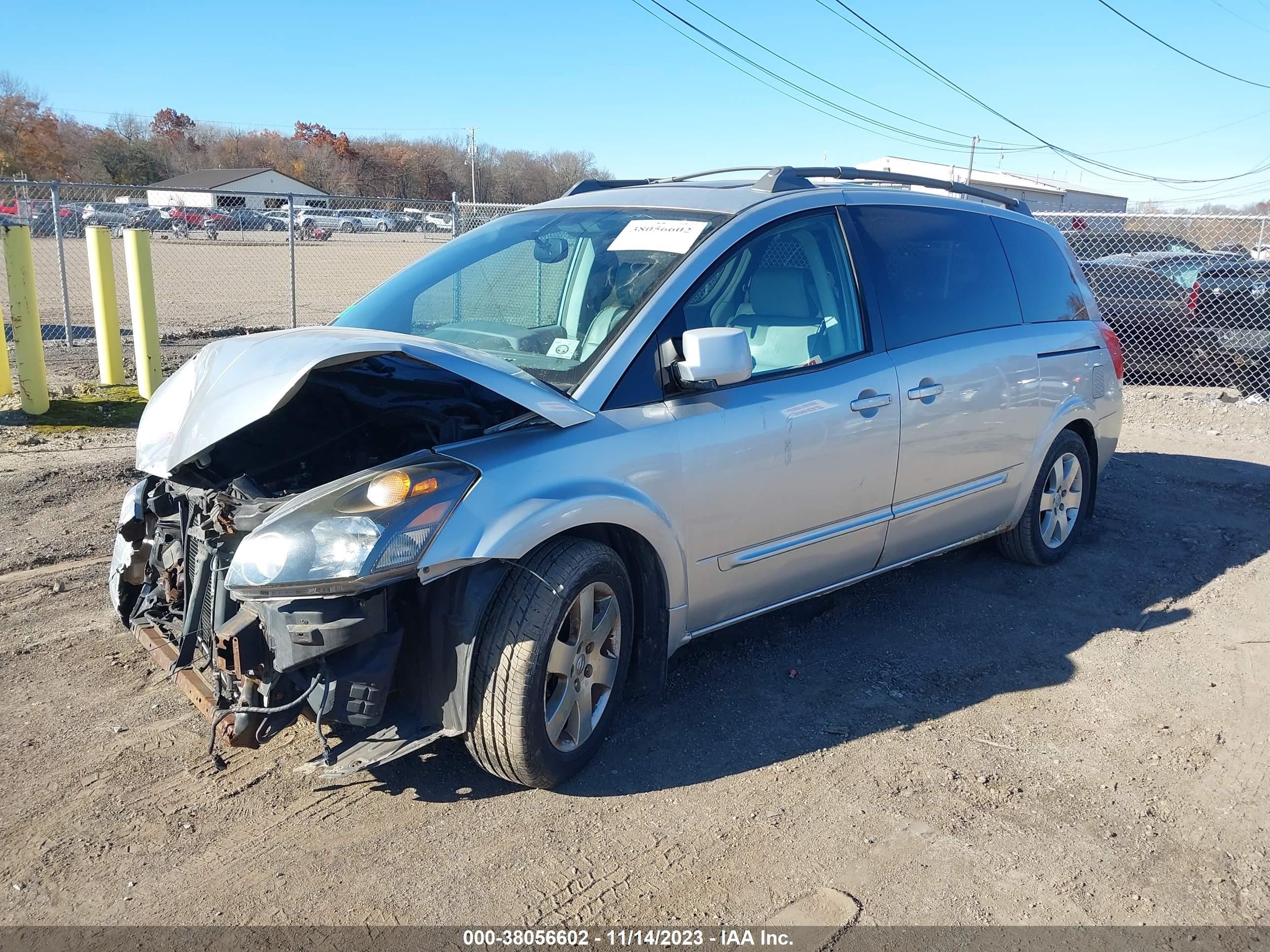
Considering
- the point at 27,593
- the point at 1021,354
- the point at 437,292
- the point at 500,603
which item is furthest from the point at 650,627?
the point at 27,593

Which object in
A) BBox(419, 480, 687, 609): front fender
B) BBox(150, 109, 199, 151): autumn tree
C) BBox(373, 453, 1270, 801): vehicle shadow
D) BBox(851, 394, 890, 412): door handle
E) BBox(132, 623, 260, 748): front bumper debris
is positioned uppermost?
BBox(150, 109, 199, 151): autumn tree

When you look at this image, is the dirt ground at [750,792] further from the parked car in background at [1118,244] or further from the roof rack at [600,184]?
the parked car in background at [1118,244]

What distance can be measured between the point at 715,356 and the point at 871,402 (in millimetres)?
1014

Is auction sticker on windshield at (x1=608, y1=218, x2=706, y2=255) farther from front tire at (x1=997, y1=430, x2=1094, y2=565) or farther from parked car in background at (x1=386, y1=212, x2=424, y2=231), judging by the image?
parked car in background at (x1=386, y1=212, x2=424, y2=231)

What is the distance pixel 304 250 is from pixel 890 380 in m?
29.1

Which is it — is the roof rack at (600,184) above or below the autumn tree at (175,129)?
below

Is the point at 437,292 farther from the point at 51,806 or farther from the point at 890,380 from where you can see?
the point at 51,806

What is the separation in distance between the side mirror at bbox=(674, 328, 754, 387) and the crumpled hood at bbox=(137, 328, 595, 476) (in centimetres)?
40

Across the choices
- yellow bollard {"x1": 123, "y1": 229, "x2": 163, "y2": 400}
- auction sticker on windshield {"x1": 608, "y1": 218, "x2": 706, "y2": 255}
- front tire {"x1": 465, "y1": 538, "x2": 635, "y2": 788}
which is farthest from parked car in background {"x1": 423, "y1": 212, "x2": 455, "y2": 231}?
front tire {"x1": 465, "y1": 538, "x2": 635, "y2": 788}

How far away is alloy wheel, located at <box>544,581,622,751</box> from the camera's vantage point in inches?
125

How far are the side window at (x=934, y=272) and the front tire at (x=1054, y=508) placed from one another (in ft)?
2.84

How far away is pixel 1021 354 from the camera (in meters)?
4.95

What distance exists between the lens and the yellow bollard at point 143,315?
30.6 ft

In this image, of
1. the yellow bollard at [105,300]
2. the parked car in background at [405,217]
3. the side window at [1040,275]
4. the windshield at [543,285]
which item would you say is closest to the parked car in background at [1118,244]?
the side window at [1040,275]
